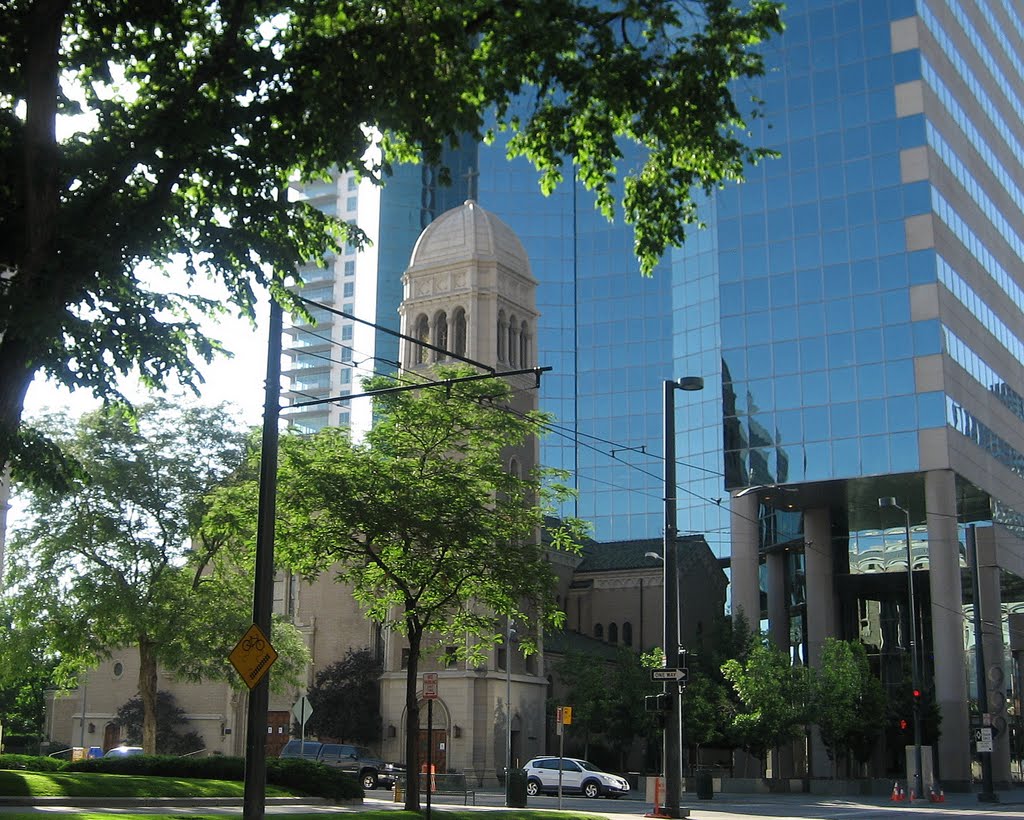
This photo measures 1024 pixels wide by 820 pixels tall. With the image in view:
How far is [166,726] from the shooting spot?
72.0 m

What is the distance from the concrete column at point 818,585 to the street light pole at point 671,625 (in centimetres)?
4048

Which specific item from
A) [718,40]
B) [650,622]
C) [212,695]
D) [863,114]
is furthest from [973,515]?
[718,40]

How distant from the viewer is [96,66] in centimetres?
1596

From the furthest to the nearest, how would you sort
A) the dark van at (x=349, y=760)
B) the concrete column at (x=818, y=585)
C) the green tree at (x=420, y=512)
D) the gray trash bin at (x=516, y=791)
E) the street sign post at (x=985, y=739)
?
the concrete column at (x=818, y=585)
the dark van at (x=349, y=760)
the street sign post at (x=985, y=739)
the gray trash bin at (x=516, y=791)
the green tree at (x=420, y=512)

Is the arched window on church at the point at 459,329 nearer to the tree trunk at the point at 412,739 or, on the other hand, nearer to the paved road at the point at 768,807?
the paved road at the point at 768,807

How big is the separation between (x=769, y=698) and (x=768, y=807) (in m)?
12.2

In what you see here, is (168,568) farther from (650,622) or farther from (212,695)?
(650,622)

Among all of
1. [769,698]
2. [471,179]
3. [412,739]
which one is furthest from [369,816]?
[471,179]

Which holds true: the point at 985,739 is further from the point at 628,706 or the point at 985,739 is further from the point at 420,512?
the point at 420,512

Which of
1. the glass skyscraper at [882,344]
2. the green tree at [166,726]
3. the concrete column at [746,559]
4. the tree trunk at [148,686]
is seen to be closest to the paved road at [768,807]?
Answer: the tree trunk at [148,686]

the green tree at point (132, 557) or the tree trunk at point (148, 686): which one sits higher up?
the green tree at point (132, 557)

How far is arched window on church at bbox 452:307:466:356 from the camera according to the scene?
69375 mm

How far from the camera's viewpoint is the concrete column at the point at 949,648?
61.0 metres

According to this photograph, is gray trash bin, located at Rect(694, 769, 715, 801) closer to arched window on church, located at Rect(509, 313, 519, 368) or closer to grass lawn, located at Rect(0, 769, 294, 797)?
grass lawn, located at Rect(0, 769, 294, 797)
